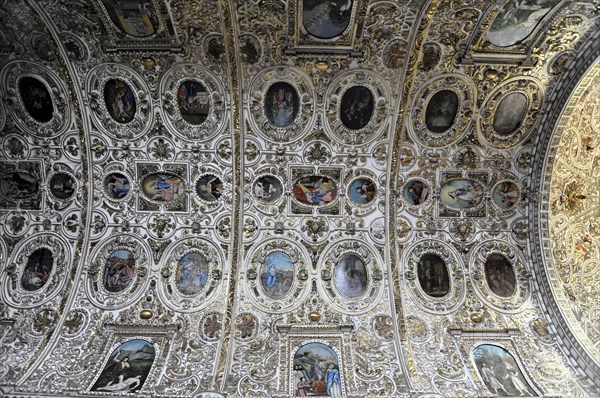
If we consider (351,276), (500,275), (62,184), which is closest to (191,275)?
(62,184)

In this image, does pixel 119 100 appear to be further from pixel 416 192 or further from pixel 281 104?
pixel 416 192

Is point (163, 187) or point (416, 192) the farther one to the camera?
point (416, 192)

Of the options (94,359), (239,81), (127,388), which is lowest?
(127,388)

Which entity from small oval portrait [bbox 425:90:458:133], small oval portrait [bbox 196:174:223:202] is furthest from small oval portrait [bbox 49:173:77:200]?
small oval portrait [bbox 425:90:458:133]

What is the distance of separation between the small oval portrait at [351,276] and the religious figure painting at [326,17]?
21.7 feet

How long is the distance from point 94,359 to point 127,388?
1.44m

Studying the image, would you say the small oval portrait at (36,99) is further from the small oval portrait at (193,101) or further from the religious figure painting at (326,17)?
the religious figure painting at (326,17)

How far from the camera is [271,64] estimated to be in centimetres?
1080

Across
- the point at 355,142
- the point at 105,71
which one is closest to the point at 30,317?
the point at 105,71

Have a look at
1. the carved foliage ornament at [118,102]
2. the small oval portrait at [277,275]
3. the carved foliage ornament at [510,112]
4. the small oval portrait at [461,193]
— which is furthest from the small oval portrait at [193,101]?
the carved foliage ornament at [510,112]

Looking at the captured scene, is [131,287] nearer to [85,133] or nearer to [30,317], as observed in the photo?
[30,317]

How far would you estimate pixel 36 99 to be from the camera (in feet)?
36.3

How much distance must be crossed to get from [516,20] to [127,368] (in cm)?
1399

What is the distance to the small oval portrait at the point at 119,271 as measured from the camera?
11711 millimetres
